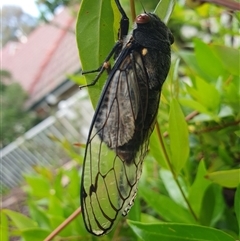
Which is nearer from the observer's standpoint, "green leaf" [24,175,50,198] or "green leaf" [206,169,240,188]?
"green leaf" [206,169,240,188]

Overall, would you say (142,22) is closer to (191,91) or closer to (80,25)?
(80,25)

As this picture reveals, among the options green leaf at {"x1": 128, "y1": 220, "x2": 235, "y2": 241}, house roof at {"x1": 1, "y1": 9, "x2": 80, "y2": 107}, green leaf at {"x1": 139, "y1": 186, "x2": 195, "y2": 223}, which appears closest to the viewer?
green leaf at {"x1": 128, "y1": 220, "x2": 235, "y2": 241}

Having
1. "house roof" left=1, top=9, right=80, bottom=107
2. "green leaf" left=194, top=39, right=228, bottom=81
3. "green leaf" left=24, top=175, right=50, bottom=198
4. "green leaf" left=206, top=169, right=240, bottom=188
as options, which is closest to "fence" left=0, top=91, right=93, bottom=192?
"house roof" left=1, top=9, right=80, bottom=107

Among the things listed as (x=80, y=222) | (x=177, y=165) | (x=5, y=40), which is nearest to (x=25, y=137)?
(x=5, y=40)

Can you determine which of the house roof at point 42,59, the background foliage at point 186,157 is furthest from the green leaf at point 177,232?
the house roof at point 42,59

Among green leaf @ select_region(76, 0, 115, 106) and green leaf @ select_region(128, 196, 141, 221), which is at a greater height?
green leaf @ select_region(76, 0, 115, 106)

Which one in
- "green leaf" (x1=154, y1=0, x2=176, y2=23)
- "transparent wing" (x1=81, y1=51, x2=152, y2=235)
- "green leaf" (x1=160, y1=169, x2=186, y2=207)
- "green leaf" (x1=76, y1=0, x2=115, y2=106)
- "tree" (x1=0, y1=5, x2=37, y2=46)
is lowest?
"green leaf" (x1=160, y1=169, x2=186, y2=207)

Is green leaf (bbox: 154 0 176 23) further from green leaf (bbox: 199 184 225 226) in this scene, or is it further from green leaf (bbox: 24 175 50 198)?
green leaf (bbox: 24 175 50 198)
